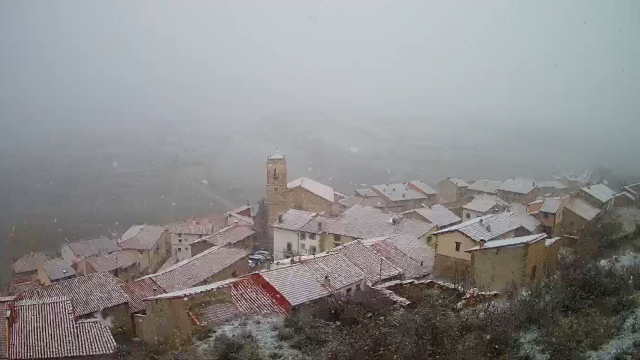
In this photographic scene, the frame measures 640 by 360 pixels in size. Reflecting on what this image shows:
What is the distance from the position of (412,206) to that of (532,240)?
31.1m

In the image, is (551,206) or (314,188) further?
(314,188)

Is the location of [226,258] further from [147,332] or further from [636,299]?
[636,299]

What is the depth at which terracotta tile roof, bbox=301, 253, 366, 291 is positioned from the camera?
1391 centimetres

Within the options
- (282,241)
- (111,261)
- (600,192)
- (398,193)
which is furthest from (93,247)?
(600,192)

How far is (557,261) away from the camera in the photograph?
14.4m

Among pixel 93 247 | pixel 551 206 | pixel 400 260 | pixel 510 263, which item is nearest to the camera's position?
pixel 510 263

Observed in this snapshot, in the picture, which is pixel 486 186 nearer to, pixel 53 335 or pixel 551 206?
pixel 551 206

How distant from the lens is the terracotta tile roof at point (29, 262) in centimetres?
3491

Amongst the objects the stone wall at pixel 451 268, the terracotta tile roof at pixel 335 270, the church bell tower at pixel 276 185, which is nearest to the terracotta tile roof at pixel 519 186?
the church bell tower at pixel 276 185

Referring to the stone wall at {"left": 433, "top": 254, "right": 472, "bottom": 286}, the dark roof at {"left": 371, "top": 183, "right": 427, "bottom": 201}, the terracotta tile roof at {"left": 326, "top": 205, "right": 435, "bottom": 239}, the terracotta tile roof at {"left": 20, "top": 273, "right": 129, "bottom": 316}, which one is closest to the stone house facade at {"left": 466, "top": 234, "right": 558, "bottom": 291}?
the stone wall at {"left": 433, "top": 254, "right": 472, "bottom": 286}

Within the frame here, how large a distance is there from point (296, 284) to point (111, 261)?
24848 mm

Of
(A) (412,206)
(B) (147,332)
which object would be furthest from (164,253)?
(B) (147,332)

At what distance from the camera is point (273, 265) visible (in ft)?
58.0

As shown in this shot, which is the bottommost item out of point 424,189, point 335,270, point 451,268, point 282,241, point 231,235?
point 231,235
